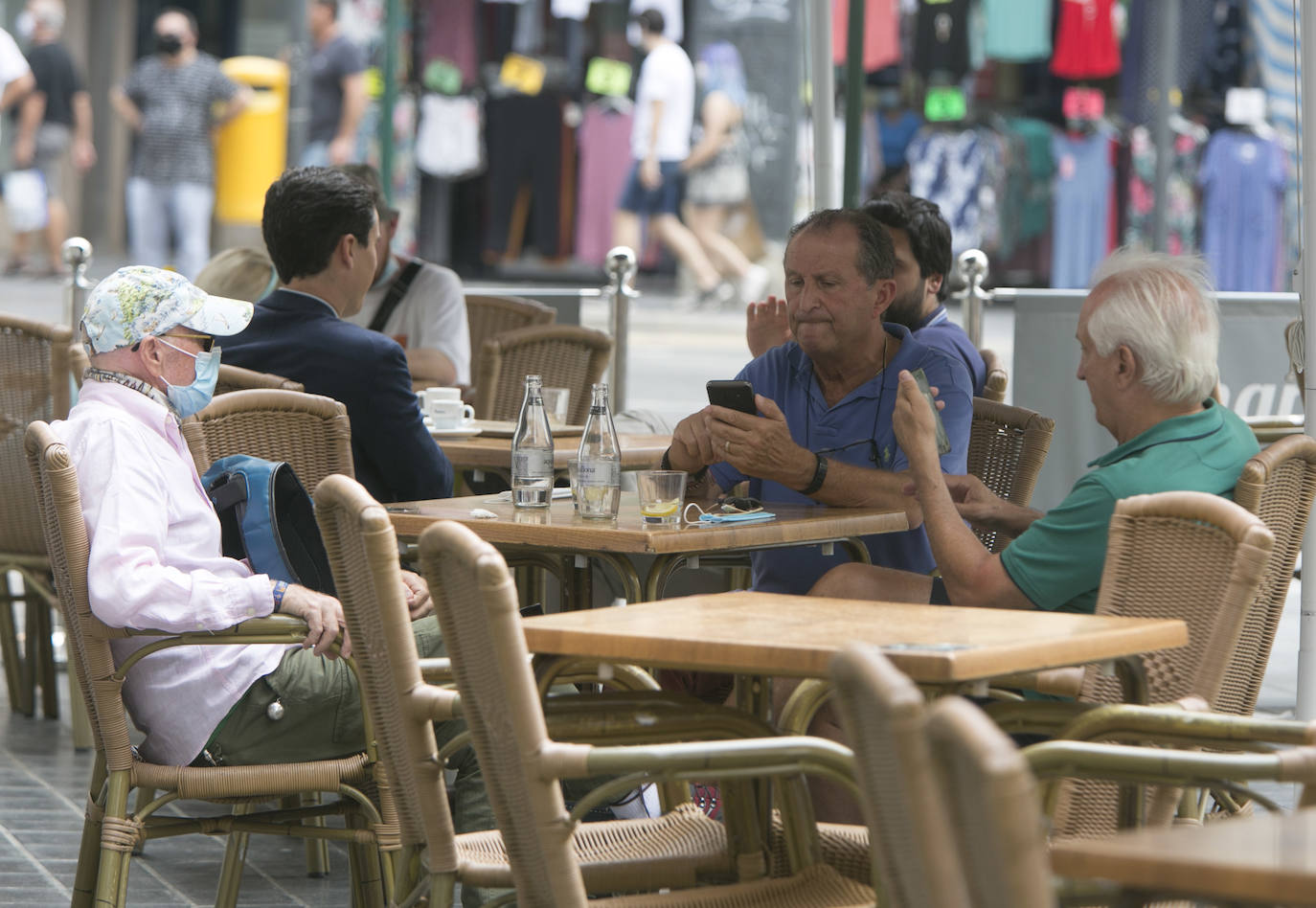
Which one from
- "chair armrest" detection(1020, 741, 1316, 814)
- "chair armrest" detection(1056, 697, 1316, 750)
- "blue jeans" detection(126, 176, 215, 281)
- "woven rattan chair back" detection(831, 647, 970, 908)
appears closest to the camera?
"woven rattan chair back" detection(831, 647, 970, 908)

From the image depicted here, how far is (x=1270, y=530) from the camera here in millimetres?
3279

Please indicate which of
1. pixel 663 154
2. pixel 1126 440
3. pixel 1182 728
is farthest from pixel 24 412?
pixel 663 154

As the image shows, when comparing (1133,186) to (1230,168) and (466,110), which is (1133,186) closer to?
(1230,168)

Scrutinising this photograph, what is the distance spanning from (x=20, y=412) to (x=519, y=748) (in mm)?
3823

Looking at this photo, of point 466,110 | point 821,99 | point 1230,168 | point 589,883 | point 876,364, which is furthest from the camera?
point 466,110

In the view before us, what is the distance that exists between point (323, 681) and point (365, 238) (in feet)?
5.96

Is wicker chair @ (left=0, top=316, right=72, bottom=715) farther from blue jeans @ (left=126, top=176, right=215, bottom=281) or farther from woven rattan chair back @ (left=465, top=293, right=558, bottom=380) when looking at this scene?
blue jeans @ (left=126, top=176, right=215, bottom=281)

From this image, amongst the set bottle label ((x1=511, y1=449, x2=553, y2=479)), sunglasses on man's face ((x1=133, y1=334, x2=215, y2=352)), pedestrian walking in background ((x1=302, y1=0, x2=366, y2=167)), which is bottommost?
bottle label ((x1=511, y1=449, x2=553, y2=479))

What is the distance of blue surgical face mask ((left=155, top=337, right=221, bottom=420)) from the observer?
367cm

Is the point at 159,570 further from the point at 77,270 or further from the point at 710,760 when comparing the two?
the point at 77,270

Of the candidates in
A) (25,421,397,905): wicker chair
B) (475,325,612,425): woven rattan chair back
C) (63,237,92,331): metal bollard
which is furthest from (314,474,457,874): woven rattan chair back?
(63,237,92,331): metal bollard

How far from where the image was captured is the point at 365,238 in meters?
5.05

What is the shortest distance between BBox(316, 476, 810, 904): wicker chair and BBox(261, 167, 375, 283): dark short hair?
2174 millimetres

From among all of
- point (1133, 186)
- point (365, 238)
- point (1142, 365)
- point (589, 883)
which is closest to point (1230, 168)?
point (1133, 186)
